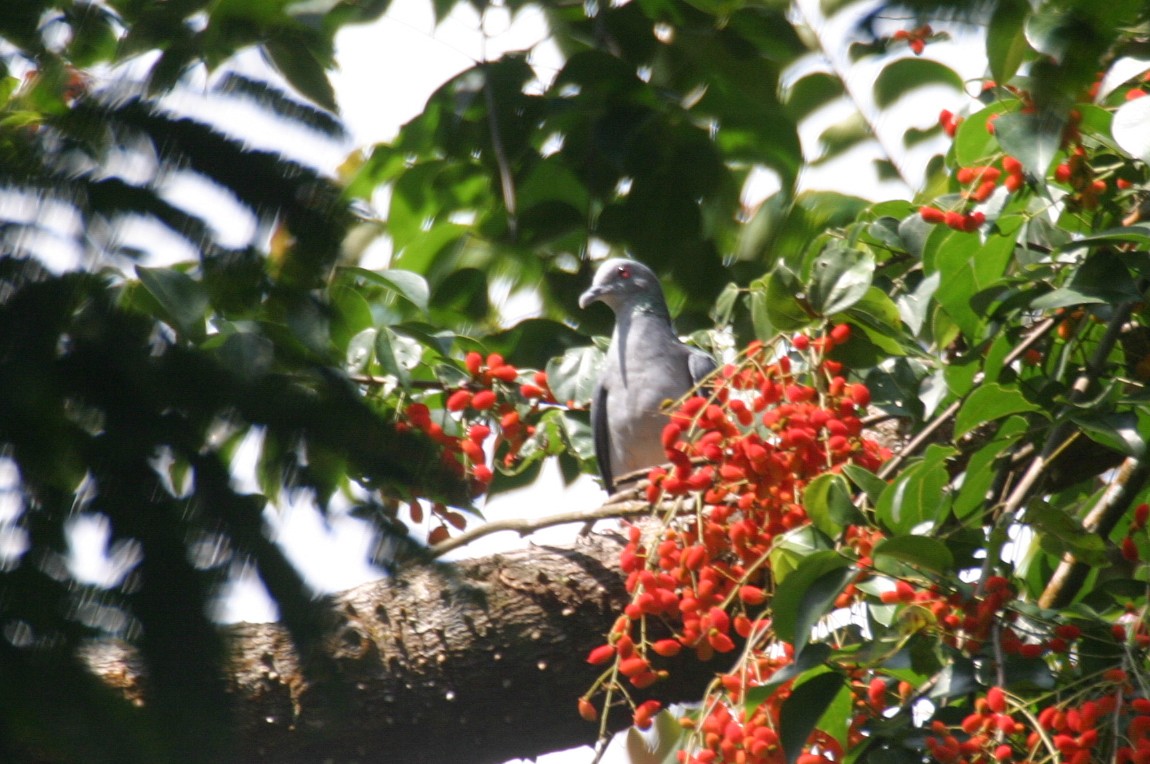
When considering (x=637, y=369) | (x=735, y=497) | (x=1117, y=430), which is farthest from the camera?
(x=637, y=369)

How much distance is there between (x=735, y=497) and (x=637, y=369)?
8.34ft

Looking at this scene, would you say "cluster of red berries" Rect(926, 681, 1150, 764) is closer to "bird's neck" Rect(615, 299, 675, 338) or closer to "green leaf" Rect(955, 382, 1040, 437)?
"green leaf" Rect(955, 382, 1040, 437)

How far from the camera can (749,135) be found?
79.5 inches

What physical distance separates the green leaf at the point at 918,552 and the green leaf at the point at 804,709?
→ 0.73 feet

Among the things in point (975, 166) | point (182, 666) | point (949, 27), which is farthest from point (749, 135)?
point (182, 666)

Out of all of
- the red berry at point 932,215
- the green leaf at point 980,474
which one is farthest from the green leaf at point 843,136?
the green leaf at point 980,474

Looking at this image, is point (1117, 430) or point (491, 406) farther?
point (491, 406)

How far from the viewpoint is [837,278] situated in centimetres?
226

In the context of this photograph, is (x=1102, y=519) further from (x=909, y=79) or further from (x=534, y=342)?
(x=534, y=342)

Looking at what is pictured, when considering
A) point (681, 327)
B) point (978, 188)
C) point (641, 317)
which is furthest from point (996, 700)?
point (641, 317)

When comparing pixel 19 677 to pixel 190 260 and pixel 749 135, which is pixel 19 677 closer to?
pixel 190 260

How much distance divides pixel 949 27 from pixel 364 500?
516mm

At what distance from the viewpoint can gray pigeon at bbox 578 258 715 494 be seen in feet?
14.9

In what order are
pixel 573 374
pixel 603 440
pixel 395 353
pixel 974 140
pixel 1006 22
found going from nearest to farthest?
pixel 1006 22 → pixel 974 140 → pixel 395 353 → pixel 573 374 → pixel 603 440
